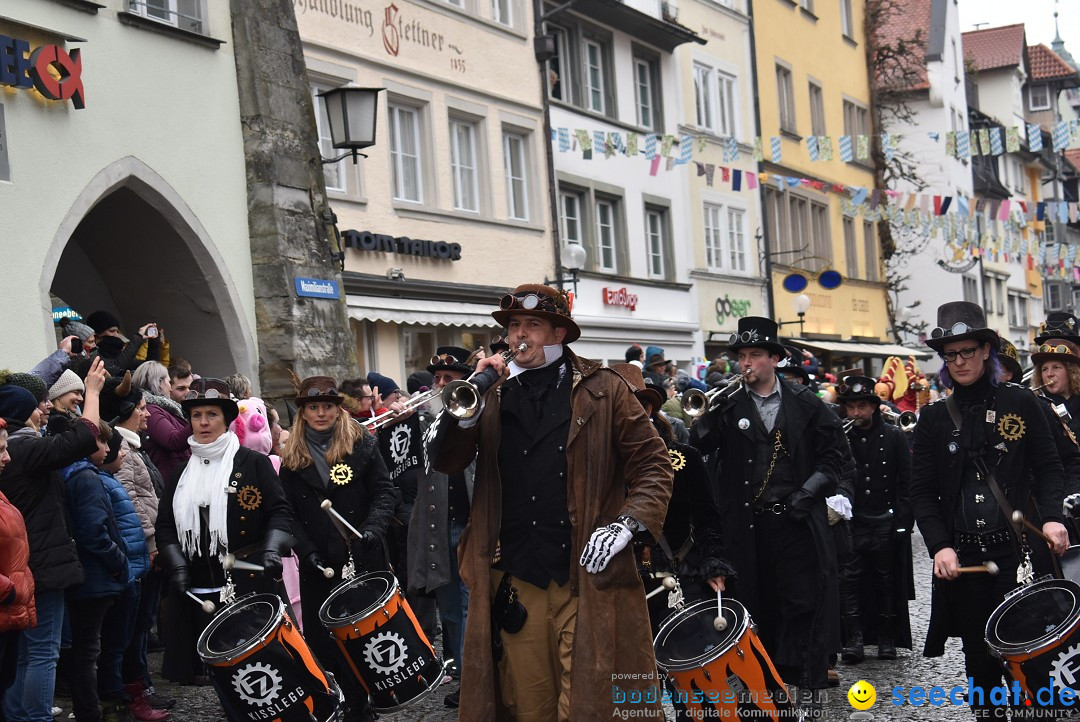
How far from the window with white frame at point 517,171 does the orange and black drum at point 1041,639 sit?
16589mm

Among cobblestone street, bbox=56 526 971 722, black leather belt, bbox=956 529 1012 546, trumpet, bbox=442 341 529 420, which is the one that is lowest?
cobblestone street, bbox=56 526 971 722

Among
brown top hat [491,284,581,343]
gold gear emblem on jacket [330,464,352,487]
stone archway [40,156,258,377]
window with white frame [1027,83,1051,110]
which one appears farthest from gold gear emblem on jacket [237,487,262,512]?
window with white frame [1027,83,1051,110]

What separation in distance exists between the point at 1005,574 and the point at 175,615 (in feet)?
14.4

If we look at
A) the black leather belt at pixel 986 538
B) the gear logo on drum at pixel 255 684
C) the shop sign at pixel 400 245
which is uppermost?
the shop sign at pixel 400 245

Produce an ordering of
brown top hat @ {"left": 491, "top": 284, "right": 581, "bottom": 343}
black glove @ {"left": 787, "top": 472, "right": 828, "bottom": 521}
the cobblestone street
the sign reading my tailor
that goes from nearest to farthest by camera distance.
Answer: brown top hat @ {"left": 491, "top": 284, "right": 581, "bottom": 343} < black glove @ {"left": 787, "top": 472, "right": 828, "bottom": 521} < the cobblestone street < the sign reading my tailor

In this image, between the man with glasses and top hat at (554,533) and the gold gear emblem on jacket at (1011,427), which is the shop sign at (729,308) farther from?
the man with glasses and top hat at (554,533)

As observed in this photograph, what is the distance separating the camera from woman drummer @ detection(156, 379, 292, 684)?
820 cm

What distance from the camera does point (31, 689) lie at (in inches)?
295

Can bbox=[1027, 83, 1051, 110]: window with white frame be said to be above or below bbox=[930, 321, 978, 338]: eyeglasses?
above

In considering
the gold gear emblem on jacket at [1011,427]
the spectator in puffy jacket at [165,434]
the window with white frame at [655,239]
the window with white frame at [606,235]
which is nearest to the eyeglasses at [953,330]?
the gold gear emblem on jacket at [1011,427]

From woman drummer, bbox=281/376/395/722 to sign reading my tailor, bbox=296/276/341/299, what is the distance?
6178mm

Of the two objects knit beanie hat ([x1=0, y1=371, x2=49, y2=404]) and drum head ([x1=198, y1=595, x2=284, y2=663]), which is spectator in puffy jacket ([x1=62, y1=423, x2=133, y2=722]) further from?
drum head ([x1=198, y1=595, x2=284, y2=663])

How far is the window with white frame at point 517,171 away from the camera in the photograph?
2264 cm

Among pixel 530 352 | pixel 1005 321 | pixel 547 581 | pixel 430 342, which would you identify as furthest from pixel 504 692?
pixel 1005 321
